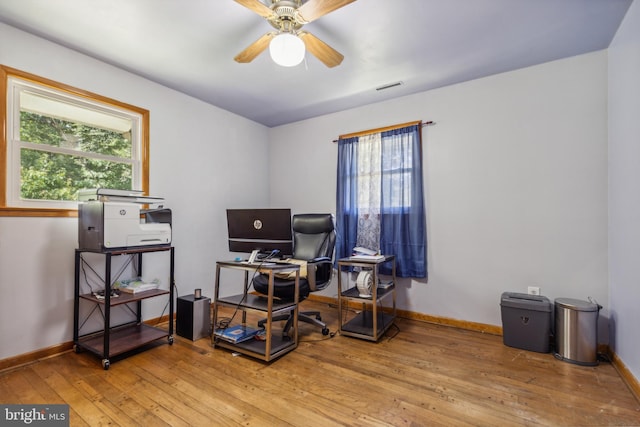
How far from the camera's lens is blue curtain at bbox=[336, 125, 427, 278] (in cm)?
319

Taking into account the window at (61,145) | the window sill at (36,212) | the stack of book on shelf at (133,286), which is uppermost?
the window at (61,145)

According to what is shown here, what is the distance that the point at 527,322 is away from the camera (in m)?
2.45

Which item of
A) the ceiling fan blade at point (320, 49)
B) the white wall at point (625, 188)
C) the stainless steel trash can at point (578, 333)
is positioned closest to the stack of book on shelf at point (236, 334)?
the ceiling fan blade at point (320, 49)

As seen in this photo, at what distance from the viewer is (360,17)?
206 cm

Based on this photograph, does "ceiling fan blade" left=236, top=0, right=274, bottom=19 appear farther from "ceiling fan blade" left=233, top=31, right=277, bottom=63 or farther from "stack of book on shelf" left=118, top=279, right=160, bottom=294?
"stack of book on shelf" left=118, top=279, right=160, bottom=294

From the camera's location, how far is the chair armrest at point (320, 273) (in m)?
2.60

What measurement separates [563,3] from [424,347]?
8.73 ft

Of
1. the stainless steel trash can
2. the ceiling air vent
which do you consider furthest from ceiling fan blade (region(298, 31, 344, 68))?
the stainless steel trash can

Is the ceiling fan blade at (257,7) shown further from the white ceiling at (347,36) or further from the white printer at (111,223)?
the white printer at (111,223)

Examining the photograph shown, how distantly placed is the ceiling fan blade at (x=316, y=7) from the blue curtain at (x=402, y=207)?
182cm

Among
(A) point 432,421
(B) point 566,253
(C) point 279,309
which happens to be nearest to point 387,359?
(A) point 432,421

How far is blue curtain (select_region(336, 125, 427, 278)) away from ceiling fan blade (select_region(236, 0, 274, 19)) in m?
1.97

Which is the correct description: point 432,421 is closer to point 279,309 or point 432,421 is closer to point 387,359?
point 387,359

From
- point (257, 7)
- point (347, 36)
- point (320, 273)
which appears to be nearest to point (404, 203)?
point (320, 273)
